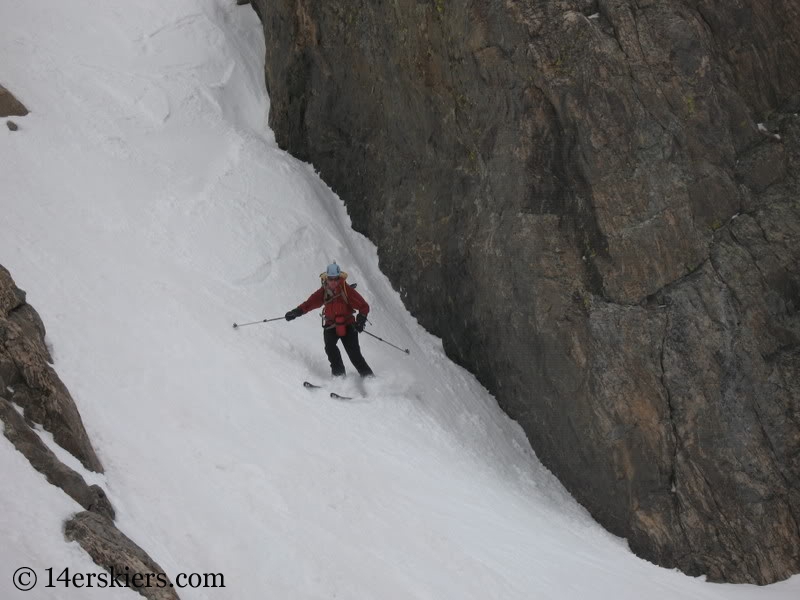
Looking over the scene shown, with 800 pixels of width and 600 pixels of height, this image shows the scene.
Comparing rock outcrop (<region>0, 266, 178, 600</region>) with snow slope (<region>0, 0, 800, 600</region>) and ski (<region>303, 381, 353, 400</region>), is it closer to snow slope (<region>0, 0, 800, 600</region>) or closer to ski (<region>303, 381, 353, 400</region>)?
snow slope (<region>0, 0, 800, 600</region>)

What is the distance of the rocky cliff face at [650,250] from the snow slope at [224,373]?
3.03 feet

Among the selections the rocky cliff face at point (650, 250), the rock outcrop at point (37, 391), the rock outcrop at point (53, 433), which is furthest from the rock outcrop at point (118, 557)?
the rocky cliff face at point (650, 250)

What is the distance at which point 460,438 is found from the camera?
525 inches

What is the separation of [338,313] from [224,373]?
6.79 feet

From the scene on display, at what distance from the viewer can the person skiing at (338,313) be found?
1314cm

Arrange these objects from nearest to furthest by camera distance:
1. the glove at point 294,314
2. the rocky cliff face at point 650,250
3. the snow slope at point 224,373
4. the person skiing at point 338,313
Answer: the snow slope at point 224,373 → the rocky cliff face at point 650,250 → the glove at point 294,314 → the person skiing at point 338,313

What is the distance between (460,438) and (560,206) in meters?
4.06

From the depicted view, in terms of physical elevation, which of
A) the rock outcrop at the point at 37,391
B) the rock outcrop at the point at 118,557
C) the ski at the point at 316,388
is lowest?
the ski at the point at 316,388

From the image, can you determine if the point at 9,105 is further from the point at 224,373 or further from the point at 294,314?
the point at 224,373

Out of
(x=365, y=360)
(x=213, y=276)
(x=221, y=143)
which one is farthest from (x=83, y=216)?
(x=365, y=360)

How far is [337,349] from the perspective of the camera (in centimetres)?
1325

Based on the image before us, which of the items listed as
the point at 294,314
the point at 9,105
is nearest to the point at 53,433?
the point at 294,314

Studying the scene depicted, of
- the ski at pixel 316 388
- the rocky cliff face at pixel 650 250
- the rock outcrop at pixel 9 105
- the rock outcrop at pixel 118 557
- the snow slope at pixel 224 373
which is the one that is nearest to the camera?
the rock outcrop at pixel 118 557

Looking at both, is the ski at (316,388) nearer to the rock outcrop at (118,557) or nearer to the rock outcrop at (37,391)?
the rock outcrop at (37,391)
